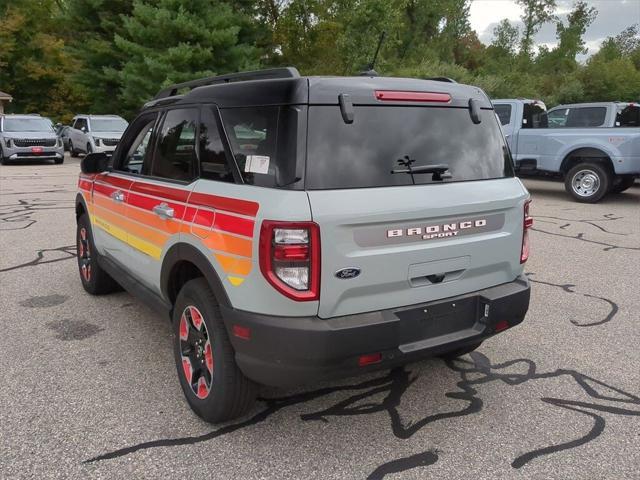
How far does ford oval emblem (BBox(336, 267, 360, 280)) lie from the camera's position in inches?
97.4

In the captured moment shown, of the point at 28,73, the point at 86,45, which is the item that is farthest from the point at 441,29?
the point at 28,73

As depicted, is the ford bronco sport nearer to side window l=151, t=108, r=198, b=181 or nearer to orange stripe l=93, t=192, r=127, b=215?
side window l=151, t=108, r=198, b=181

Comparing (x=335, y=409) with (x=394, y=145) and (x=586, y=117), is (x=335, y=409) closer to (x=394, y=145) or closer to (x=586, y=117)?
(x=394, y=145)

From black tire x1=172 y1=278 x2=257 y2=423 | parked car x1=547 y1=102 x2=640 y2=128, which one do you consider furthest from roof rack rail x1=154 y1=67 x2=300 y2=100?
parked car x1=547 y1=102 x2=640 y2=128

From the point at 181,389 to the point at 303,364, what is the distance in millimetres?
1207

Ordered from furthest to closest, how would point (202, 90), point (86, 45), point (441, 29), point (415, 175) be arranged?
point (441, 29), point (86, 45), point (202, 90), point (415, 175)

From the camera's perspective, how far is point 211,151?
3.01 m

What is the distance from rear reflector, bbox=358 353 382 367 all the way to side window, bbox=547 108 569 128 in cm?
1071

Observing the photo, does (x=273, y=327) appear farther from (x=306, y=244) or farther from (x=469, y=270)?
(x=469, y=270)

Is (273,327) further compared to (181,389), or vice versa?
(181,389)

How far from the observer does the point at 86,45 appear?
28.1 meters

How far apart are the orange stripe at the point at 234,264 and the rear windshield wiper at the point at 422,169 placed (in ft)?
2.82

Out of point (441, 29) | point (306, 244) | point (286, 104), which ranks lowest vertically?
point (306, 244)

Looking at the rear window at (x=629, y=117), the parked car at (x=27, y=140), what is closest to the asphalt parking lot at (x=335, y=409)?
the rear window at (x=629, y=117)
